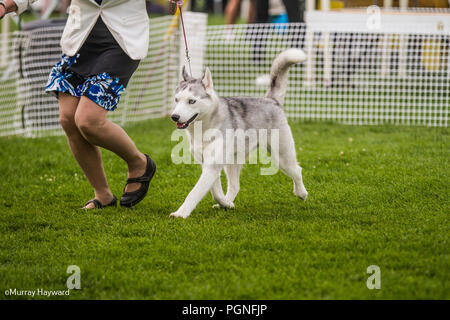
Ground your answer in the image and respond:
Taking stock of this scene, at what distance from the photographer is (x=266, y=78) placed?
8.56 meters

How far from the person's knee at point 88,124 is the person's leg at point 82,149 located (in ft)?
0.57

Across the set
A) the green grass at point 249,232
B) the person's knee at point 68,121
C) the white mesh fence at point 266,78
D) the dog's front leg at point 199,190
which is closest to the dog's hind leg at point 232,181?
the green grass at point 249,232

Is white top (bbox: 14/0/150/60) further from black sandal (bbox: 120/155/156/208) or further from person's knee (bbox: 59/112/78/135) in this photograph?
black sandal (bbox: 120/155/156/208)

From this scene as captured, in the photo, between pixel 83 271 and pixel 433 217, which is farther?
pixel 433 217

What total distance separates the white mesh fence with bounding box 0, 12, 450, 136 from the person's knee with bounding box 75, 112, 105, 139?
3829 millimetres

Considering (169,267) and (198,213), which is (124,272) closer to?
(169,267)

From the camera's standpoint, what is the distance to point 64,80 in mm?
4102

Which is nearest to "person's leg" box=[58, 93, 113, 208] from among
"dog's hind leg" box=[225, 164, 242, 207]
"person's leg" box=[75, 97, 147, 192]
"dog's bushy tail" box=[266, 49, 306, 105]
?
"person's leg" box=[75, 97, 147, 192]

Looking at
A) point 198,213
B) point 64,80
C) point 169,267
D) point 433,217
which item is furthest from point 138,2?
point 433,217

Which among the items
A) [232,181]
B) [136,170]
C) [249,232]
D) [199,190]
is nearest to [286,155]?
[232,181]

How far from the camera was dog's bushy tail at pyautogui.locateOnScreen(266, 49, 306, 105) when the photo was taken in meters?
4.43

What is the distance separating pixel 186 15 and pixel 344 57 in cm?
232

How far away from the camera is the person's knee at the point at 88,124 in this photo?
396 cm
